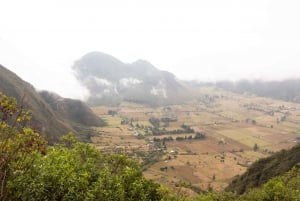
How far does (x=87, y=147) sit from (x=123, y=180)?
898 cm

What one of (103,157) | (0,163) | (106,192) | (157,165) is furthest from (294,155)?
(0,163)

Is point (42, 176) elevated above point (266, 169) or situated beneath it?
elevated above

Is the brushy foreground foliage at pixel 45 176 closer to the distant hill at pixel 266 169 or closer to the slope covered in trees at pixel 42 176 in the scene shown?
the slope covered in trees at pixel 42 176

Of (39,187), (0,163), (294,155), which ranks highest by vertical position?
(0,163)

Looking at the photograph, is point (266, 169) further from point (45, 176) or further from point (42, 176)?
point (42, 176)

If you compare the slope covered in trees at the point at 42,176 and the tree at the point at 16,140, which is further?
the slope covered in trees at the point at 42,176

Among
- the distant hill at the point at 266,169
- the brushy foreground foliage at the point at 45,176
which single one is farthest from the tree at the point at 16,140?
the distant hill at the point at 266,169

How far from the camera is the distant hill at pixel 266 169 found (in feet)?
367

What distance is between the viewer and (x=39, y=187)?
29.9 meters

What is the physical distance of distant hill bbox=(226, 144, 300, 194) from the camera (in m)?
112

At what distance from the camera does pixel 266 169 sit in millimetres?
119125

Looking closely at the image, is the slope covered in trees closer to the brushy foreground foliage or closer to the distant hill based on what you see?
the brushy foreground foliage

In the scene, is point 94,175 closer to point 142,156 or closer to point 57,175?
point 57,175

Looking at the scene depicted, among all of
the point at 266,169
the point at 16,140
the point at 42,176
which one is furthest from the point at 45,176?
the point at 266,169
